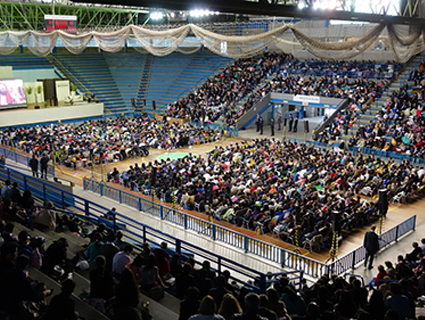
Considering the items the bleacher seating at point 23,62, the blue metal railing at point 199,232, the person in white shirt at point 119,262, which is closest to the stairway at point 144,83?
the bleacher seating at point 23,62

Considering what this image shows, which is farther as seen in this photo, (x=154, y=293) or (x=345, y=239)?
(x=345, y=239)

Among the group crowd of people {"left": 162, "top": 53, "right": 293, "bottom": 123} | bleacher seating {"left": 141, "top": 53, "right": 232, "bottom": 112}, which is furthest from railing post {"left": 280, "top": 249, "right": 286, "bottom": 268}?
bleacher seating {"left": 141, "top": 53, "right": 232, "bottom": 112}

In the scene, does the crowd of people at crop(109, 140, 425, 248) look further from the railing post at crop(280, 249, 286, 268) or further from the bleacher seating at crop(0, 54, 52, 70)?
the bleacher seating at crop(0, 54, 52, 70)

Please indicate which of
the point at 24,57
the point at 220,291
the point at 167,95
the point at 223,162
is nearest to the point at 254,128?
the point at 167,95

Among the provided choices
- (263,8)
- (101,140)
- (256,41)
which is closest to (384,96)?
(256,41)

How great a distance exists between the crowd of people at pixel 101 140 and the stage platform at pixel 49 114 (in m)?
5.06

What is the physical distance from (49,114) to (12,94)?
136 inches

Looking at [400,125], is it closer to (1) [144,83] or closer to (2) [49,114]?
(2) [49,114]

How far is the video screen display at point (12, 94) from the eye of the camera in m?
36.0

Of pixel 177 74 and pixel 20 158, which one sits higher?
pixel 177 74

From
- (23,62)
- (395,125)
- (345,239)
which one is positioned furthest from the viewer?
(23,62)

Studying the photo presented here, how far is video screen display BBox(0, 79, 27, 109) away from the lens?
36.0 m

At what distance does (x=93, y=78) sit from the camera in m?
45.6

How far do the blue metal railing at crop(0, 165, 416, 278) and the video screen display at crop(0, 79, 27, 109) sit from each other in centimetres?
2151
